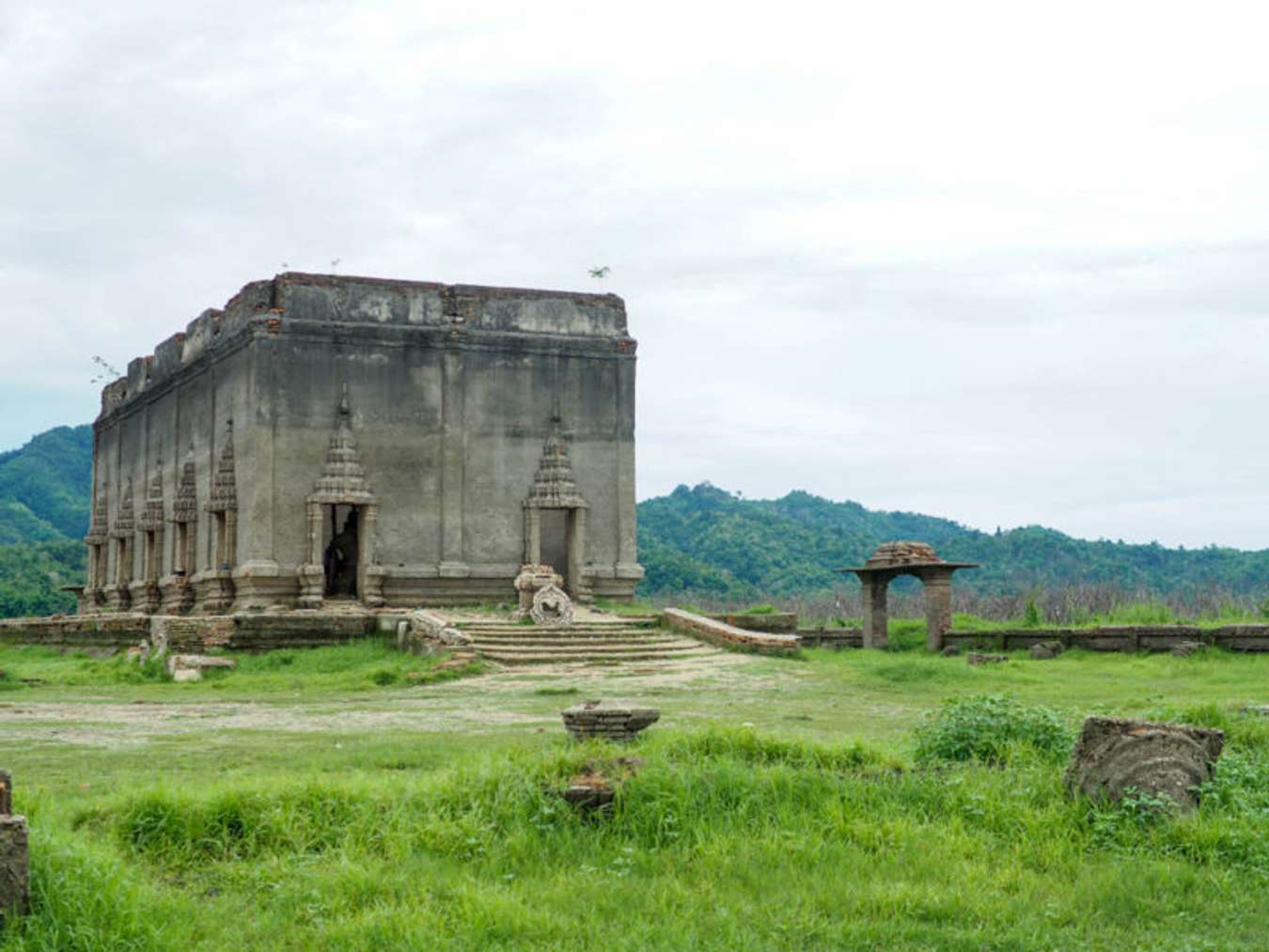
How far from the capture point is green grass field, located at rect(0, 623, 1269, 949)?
22.2ft

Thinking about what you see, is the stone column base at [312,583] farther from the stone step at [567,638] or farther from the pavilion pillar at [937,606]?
the pavilion pillar at [937,606]

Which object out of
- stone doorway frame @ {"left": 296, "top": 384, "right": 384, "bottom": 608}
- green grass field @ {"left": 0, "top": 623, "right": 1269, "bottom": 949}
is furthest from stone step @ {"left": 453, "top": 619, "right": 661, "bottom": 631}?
green grass field @ {"left": 0, "top": 623, "right": 1269, "bottom": 949}

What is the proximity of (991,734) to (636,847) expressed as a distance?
10.3 ft

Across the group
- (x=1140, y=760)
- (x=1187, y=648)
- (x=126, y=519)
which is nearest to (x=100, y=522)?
(x=126, y=519)

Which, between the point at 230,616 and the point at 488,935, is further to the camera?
the point at 230,616

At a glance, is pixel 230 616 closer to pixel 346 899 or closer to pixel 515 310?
pixel 515 310

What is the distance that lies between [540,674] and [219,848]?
11.1 metres

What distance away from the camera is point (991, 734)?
32.9 feet

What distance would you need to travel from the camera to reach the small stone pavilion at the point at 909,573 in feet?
76.8

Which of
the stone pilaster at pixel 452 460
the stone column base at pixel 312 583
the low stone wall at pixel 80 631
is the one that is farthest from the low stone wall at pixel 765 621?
the low stone wall at pixel 80 631

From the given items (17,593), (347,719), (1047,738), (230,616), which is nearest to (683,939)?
(1047,738)

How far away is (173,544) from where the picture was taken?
31.4 m

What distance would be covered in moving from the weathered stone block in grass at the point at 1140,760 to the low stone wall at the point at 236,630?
610 inches

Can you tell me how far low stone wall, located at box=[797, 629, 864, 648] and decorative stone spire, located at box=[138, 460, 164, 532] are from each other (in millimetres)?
14829
